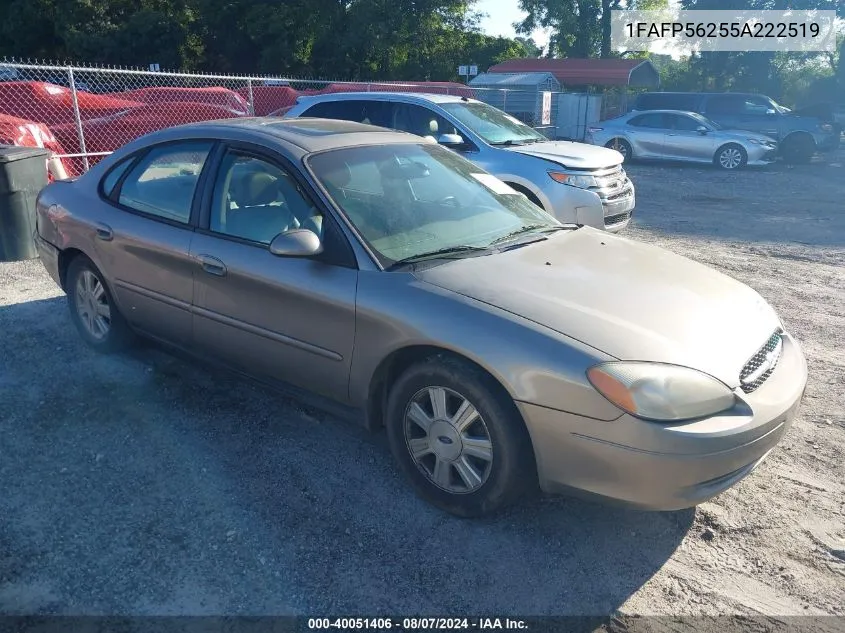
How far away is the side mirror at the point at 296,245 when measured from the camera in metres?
3.28

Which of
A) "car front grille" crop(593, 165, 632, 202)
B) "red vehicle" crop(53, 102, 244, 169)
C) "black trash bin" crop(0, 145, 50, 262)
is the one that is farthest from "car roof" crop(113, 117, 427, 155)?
"red vehicle" crop(53, 102, 244, 169)

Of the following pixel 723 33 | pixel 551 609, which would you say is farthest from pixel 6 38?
pixel 551 609

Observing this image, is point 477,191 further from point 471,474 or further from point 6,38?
point 6,38

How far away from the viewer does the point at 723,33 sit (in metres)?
38.7

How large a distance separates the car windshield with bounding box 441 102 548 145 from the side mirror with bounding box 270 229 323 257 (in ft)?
17.9

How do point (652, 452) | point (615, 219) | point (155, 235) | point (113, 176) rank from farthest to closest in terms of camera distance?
point (615, 219) → point (113, 176) → point (155, 235) → point (652, 452)

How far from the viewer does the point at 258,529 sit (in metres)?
3.08

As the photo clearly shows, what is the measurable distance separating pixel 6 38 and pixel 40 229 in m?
39.6

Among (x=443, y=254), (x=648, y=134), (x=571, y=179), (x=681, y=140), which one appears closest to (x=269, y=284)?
(x=443, y=254)

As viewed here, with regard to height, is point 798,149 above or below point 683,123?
below

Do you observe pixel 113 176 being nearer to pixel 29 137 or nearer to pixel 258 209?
pixel 258 209

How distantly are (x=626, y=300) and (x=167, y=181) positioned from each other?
9.16 ft

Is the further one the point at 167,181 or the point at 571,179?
the point at 571,179

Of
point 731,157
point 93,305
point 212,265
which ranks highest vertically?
point 731,157
